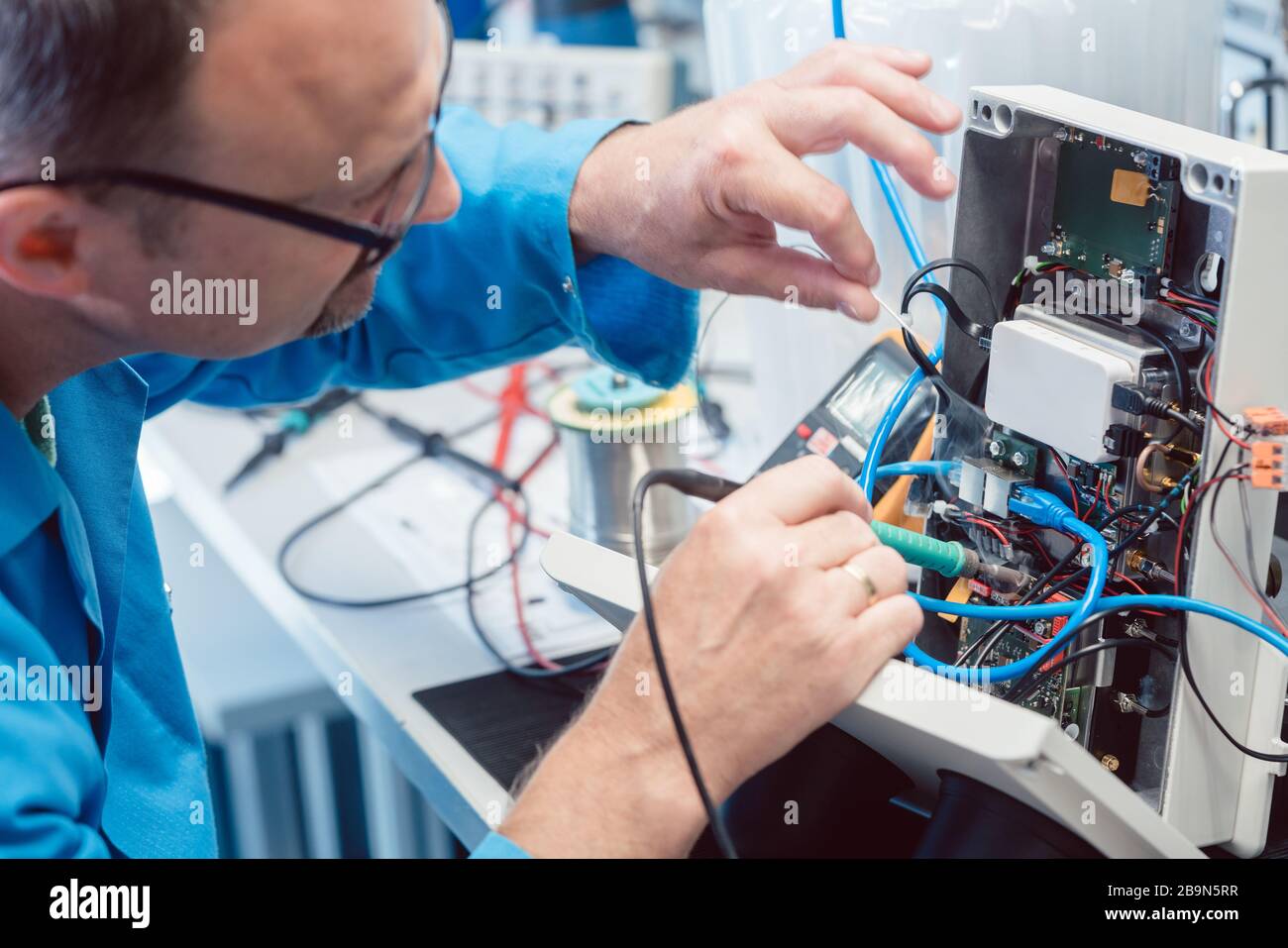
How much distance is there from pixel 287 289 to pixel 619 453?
571 millimetres

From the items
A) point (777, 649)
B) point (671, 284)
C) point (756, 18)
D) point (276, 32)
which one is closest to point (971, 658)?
point (777, 649)

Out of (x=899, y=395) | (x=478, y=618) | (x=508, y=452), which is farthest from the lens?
(x=508, y=452)

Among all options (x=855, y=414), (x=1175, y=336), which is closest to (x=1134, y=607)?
(x=1175, y=336)

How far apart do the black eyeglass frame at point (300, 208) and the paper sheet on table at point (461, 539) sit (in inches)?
19.7

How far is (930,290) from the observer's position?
86 centimetres

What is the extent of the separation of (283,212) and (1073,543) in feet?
1.68

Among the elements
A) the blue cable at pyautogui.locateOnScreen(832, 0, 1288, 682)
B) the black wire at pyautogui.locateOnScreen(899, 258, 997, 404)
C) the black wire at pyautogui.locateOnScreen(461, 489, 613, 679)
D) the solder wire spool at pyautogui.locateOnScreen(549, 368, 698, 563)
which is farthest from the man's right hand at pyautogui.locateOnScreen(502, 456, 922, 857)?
the solder wire spool at pyautogui.locateOnScreen(549, 368, 698, 563)

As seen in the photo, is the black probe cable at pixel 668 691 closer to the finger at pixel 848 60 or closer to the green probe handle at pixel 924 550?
the green probe handle at pixel 924 550

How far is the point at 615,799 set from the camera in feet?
2.28

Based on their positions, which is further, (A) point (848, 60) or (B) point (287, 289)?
(A) point (848, 60)

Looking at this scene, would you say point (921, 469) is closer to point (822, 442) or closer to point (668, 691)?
point (822, 442)

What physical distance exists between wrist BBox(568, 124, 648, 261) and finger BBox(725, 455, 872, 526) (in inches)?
15.6

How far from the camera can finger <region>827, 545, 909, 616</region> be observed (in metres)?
0.68

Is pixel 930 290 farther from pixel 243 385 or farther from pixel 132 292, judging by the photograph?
pixel 243 385
